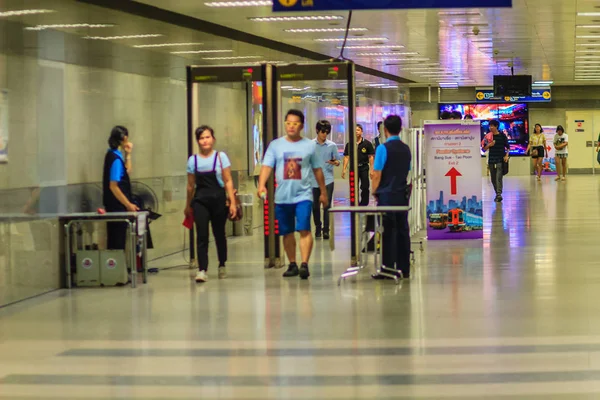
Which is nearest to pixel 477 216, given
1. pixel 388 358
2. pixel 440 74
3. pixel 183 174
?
pixel 183 174

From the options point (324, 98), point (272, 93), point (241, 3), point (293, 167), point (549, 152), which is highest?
point (241, 3)

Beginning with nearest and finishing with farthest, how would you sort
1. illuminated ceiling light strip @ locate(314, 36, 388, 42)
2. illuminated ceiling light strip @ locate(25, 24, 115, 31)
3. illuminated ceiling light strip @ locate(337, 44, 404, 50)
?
illuminated ceiling light strip @ locate(25, 24, 115, 31) → illuminated ceiling light strip @ locate(314, 36, 388, 42) → illuminated ceiling light strip @ locate(337, 44, 404, 50)

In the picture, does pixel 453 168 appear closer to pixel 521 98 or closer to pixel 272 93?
pixel 272 93

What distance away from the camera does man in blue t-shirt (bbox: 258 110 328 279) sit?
1022 cm

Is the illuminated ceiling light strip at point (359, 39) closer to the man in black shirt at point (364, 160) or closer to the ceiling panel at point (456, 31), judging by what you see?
the ceiling panel at point (456, 31)

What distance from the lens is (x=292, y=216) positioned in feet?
34.1

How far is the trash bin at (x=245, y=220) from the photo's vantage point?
16031 mm

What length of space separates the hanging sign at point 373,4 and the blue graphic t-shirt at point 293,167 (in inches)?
67.1

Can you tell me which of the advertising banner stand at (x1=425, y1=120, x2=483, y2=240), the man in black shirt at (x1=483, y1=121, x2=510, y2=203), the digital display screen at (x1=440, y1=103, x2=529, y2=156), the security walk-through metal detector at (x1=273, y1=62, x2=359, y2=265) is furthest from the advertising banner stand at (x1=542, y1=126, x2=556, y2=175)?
the advertising banner stand at (x1=425, y1=120, x2=483, y2=240)

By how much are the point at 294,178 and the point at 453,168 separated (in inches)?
181

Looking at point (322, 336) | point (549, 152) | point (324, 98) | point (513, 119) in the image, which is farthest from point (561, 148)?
point (322, 336)

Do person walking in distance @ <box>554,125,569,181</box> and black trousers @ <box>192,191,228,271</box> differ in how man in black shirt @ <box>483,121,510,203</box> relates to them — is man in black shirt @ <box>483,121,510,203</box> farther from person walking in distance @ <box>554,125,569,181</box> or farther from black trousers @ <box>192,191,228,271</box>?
black trousers @ <box>192,191,228,271</box>

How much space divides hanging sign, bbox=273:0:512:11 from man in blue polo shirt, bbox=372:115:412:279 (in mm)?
1659

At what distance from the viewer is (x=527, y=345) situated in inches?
268
